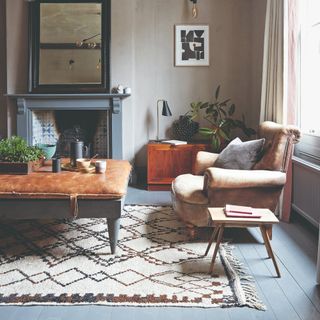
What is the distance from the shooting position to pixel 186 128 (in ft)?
17.7

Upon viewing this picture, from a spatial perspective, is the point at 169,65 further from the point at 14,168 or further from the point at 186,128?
the point at 14,168

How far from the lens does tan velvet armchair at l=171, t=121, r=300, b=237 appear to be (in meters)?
3.13

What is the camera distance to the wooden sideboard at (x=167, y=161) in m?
5.12

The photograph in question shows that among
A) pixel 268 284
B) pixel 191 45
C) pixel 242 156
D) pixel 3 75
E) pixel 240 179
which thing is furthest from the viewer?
pixel 3 75

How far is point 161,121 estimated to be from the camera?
18.4 ft

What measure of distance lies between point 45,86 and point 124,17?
1280 mm

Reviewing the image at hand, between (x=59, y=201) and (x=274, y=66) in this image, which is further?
(x=274, y=66)

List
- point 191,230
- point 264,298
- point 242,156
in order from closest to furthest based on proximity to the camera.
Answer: point 264,298 < point 191,230 < point 242,156

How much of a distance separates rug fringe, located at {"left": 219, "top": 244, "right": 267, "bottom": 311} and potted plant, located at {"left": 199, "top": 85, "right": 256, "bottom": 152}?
7.03ft

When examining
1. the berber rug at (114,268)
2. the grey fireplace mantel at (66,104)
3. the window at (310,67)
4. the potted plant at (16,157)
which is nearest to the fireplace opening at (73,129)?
the grey fireplace mantel at (66,104)

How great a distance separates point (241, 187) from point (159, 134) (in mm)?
2608

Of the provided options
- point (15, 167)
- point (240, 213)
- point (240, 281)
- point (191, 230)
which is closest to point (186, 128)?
→ point (191, 230)

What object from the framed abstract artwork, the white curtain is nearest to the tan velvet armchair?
the white curtain

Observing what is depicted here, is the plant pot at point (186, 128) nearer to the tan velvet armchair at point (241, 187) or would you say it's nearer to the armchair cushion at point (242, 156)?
the armchair cushion at point (242, 156)
